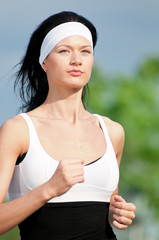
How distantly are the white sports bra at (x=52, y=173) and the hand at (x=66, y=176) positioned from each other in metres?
0.29

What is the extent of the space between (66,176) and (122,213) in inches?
24.5

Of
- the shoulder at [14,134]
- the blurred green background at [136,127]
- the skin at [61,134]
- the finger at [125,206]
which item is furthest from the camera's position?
the blurred green background at [136,127]

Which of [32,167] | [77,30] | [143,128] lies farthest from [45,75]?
[143,128]

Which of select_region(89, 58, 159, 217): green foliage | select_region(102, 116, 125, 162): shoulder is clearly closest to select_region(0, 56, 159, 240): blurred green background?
select_region(89, 58, 159, 217): green foliage

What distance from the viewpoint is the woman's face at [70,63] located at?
386cm

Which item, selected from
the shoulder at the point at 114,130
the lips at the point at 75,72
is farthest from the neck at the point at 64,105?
the shoulder at the point at 114,130

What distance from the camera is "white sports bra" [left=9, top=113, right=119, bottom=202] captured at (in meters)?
3.67

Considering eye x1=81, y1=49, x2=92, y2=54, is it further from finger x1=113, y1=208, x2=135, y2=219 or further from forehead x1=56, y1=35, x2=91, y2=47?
finger x1=113, y1=208, x2=135, y2=219

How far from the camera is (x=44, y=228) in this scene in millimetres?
3736

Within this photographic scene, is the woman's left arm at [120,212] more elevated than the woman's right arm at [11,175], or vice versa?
the woman's right arm at [11,175]

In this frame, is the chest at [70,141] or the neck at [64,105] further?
the neck at [64,105]

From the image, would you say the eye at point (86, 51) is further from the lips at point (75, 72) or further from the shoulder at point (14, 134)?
the shoulder at point (14, 134)

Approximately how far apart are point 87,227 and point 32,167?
0.53 meters

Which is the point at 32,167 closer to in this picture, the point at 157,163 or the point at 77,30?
the point at 77,30
